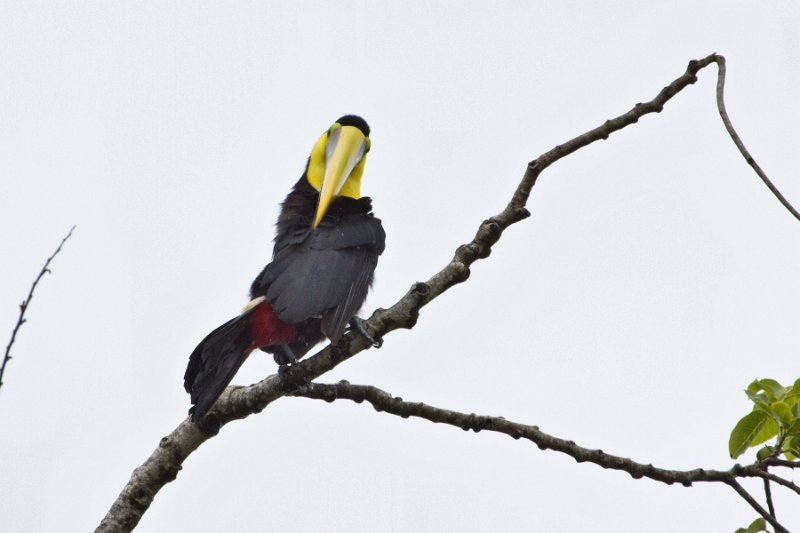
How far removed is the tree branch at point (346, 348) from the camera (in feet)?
9.98

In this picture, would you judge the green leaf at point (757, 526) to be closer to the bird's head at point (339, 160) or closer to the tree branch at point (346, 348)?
the tree branch at point (346, 348)

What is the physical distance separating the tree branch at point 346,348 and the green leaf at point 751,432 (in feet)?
3.23

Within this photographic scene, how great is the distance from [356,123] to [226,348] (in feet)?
7.84

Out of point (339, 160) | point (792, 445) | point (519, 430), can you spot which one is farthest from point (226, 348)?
point (792, 445)

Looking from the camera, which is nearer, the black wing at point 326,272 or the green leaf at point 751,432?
the green leaf at point 751,432

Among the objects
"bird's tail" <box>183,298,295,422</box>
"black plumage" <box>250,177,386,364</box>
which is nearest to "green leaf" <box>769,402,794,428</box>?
"black plumage" <box>250,177,386,364</box>

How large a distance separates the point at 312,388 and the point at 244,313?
85 centimetres

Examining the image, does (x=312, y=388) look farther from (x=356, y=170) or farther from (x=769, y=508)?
(x=356, y=170)

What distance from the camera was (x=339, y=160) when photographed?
5.41 meters

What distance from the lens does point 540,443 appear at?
3.21 meters

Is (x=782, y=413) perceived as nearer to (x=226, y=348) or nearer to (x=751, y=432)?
(x=751, y=432)

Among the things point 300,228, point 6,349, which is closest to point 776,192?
point 6,349

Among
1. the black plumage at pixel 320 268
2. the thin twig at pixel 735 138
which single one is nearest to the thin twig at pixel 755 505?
the thin twig at pixel 735 138

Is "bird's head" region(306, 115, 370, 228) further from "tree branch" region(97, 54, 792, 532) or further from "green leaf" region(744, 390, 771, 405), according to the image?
"green leaf" region(744, 390, 771, 405)
